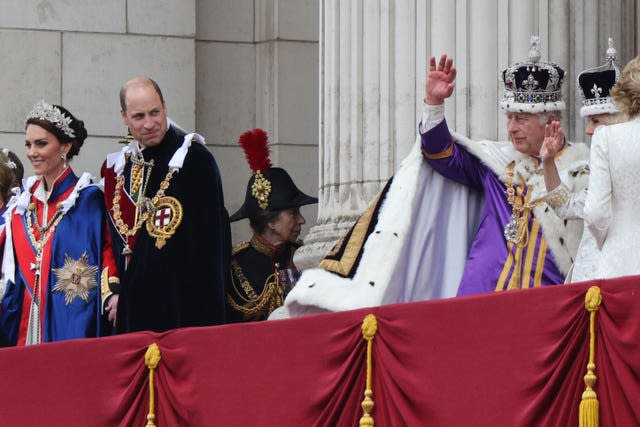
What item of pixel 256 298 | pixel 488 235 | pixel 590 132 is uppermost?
pixel 590 132

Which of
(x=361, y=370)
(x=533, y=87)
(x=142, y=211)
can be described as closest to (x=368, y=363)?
(x=361, y=370)

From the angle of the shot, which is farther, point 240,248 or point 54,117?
point 240,248

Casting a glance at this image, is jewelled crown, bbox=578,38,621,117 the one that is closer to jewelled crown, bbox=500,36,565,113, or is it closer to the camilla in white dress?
the camilla in white dress

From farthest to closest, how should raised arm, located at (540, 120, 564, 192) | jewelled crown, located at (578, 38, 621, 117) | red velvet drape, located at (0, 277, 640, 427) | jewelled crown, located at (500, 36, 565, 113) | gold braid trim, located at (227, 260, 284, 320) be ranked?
gold braid trim, located at (227, 260, 284, 320), jewelled crown, located at (500, 36, 565, 113), jewelled crown, located at (578, 38, 621, 117), raised arm, located at (540, 120, 564, 192), red velvet drape, located at (0, 277, 640, 427)

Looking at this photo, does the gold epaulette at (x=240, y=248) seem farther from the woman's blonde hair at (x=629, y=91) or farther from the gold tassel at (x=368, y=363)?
the woman's blonde hair at (x=629, y=91)

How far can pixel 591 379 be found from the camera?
744cm

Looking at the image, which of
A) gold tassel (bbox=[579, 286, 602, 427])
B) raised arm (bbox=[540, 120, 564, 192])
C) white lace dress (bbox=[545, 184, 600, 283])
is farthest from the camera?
raised arm (bbox=[540, 120, 564, 192])

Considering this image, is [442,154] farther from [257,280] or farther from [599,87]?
[257,280]

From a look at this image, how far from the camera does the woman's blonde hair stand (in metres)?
7.96

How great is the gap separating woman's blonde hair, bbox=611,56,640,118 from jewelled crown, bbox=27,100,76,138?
3.39m

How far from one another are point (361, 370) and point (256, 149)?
12.1 feet

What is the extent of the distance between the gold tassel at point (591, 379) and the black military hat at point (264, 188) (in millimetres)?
4211

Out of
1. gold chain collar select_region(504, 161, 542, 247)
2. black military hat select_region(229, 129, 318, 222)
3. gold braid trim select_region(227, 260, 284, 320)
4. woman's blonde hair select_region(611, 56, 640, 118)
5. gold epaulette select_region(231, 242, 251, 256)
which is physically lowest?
gold braid trim select_region(227, 260, 284, 320)

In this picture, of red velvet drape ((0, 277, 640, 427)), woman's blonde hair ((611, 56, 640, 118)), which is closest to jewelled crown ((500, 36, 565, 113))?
woman's blonde hair ((611, 56, 640, 118))
